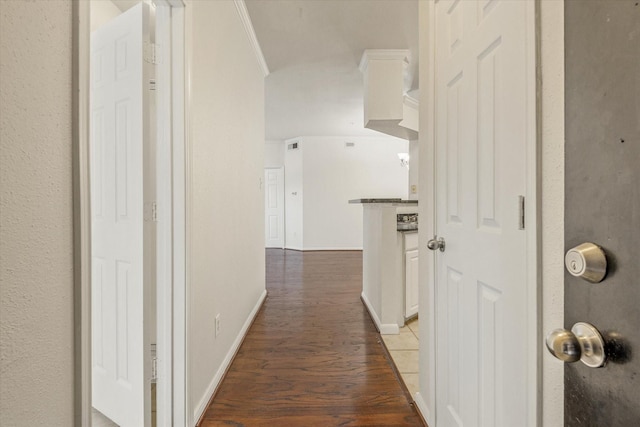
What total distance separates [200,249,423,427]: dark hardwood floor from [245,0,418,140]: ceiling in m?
2.64

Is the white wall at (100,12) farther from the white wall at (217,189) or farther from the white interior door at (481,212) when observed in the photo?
the white interior door at (481,212)

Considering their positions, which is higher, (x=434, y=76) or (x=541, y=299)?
(x=434, y=76)

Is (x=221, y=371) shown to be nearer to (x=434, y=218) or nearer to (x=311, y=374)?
(x=311, y=374)

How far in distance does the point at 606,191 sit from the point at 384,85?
10.7ft

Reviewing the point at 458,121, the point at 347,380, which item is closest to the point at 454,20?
the point at 458,121

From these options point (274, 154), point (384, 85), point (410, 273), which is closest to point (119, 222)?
point (410, 273)

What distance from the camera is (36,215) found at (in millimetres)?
629

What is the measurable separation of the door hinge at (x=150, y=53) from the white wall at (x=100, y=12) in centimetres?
78

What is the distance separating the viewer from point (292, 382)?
1.86m

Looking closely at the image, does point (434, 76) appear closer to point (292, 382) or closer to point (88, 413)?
point (88, 413)

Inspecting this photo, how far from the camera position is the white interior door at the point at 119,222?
1326 millimetres

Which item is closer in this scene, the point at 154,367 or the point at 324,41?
the point at 154,367

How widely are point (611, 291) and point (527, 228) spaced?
0.40 meters

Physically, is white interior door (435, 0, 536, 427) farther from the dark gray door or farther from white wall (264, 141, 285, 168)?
white wall (264, 141, 285, 168)
